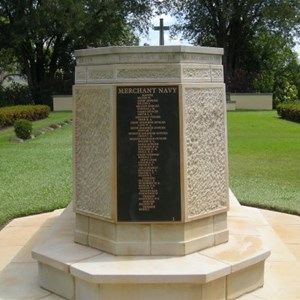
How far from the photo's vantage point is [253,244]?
435 cm

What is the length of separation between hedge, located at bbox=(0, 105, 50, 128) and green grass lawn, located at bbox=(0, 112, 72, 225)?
255 inches

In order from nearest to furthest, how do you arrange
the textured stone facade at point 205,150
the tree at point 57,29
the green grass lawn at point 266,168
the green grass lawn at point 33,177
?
the textured stone facade at point 205,150
the green grass lawn at point 33,177
the green grass lawn at point 266,168
the tree at point 57,29

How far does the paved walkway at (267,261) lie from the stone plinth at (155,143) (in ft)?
1.96

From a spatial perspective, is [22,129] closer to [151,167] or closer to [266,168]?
[266,168]

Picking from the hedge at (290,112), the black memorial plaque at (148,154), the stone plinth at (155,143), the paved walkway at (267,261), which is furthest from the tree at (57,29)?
the black memorial plaque at (148,154)

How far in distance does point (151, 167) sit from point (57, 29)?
32745 mm

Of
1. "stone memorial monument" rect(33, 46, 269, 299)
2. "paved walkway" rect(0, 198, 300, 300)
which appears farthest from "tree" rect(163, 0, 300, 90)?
"stone memorial monument" rect(33, 46, 269, 299)

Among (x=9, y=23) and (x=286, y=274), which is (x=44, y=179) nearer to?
(x=286, y=274)

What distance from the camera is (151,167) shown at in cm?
411

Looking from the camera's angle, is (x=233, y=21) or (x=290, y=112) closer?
(x=290, y=112)

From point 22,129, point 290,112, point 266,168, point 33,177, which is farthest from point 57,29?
point 266,168

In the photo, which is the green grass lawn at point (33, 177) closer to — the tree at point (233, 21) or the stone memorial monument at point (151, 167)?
the stone memorial monument at point (151, 167)

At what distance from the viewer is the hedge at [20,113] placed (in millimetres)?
22781

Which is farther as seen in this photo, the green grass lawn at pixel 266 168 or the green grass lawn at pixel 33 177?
the green grass lawn at pixel 266 168
